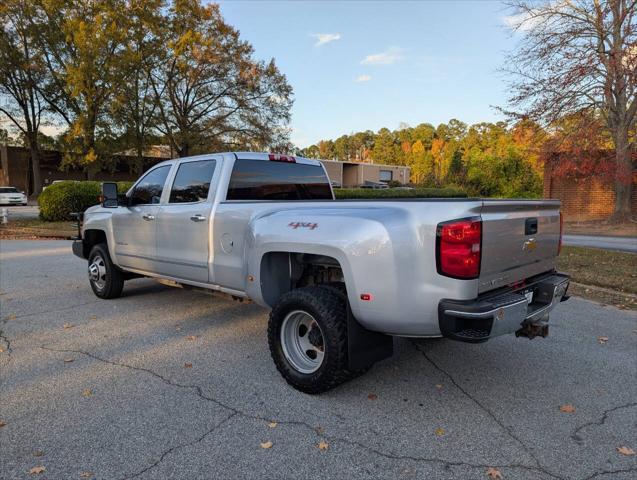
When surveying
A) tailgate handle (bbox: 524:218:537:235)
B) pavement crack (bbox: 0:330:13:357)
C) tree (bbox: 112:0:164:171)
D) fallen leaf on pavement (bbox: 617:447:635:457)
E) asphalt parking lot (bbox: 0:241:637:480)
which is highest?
tree (bbox: 112:0:164:171)

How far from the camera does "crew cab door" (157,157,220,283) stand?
15.6 ft

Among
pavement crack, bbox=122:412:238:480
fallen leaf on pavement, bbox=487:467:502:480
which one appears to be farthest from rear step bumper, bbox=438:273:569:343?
pavement crack, bbox=122:412:238:480

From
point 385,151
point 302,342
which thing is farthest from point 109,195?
point 385,151

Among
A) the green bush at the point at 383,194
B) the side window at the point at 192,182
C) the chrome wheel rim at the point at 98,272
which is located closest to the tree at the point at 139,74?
the green bush at the point at 383,194

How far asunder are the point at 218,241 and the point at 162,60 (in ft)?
92.4

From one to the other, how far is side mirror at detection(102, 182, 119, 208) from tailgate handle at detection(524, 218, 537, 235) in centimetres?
487

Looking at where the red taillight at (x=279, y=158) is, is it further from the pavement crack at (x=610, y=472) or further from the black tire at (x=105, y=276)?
the pavement crack at (x=610, y=472)

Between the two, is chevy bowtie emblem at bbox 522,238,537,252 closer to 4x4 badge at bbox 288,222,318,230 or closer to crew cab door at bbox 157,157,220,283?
4x4 badge at bbox 288,222,318,230

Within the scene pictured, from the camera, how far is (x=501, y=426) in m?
3.18

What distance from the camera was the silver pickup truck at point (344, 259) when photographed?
3.03 meters

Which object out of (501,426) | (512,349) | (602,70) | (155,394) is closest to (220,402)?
(155,394)

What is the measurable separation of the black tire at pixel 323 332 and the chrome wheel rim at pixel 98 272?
3.88m

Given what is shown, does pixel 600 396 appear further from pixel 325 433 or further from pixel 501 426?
pixel 325 433

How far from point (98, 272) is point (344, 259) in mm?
4728
